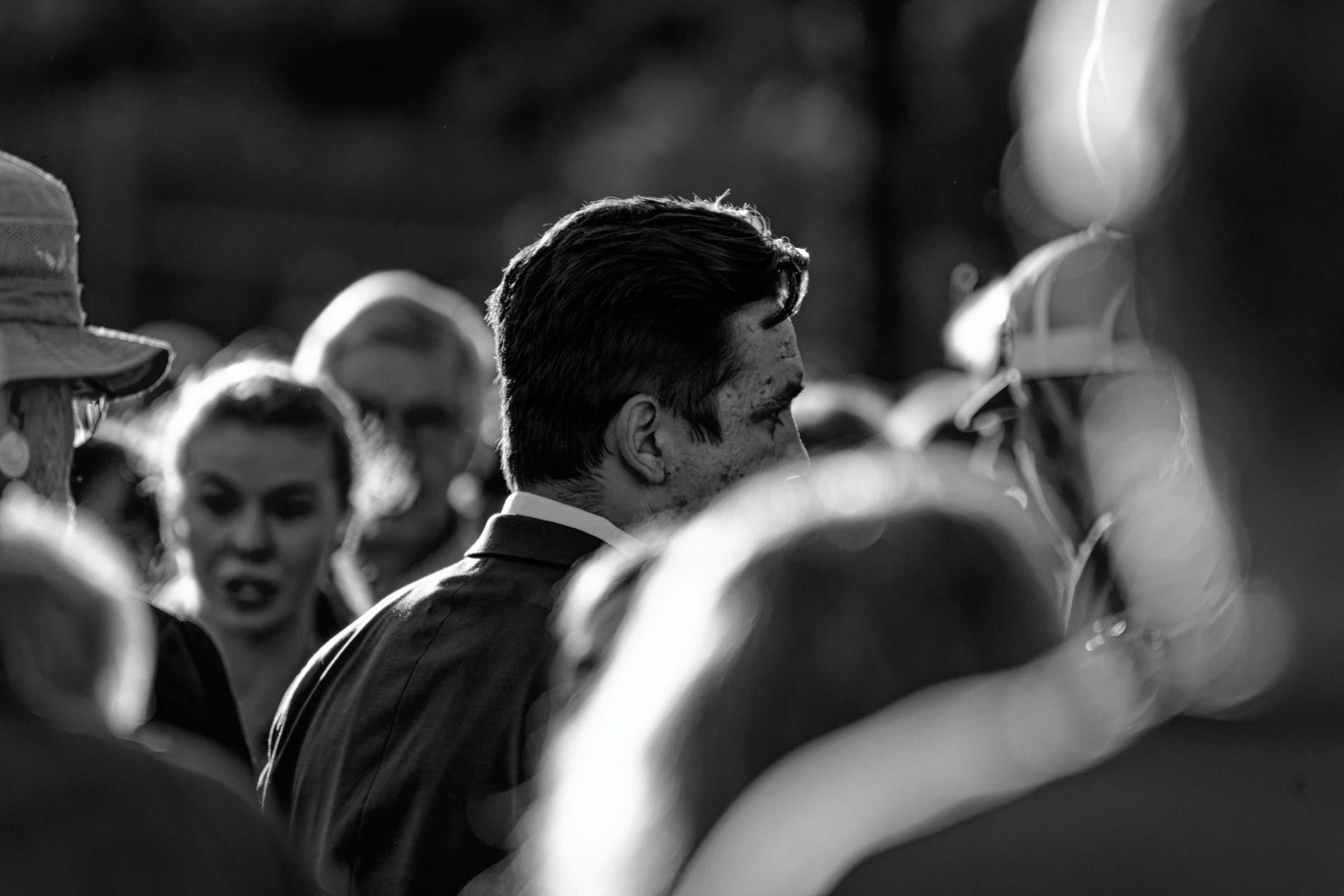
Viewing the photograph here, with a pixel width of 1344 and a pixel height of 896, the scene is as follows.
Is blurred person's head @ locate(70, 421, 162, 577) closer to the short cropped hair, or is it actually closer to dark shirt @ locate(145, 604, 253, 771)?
the short cropped hair

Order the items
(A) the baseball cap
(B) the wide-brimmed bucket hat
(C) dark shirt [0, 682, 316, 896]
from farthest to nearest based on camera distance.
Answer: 1. (A) the baseball cap
2. (B) the wide-brimmed bucket hat
3. (C) dark shirt [0, 682, 316, 896]

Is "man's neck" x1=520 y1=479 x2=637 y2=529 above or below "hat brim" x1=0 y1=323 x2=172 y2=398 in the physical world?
below

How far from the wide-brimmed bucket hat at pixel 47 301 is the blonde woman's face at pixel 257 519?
3.35ft

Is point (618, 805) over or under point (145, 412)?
over

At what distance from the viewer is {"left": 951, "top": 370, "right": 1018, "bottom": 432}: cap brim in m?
4.58

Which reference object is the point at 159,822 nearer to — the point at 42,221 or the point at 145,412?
the point at 42,221

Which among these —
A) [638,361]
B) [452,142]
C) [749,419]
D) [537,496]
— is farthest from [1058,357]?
[452,142]

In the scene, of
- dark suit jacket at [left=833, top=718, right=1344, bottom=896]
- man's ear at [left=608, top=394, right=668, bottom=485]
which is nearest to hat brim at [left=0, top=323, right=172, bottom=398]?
man's ear at [left=608, top=394, right=668, bottom=485]

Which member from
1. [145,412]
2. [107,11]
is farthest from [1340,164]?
[107,11]

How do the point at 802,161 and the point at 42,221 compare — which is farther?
the point at 802,161

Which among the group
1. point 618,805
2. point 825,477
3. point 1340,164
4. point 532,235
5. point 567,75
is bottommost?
point 532,235

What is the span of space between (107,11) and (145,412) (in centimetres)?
1614

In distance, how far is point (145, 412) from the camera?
6555 millimetres

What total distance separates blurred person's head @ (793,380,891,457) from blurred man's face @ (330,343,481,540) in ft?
3.44
